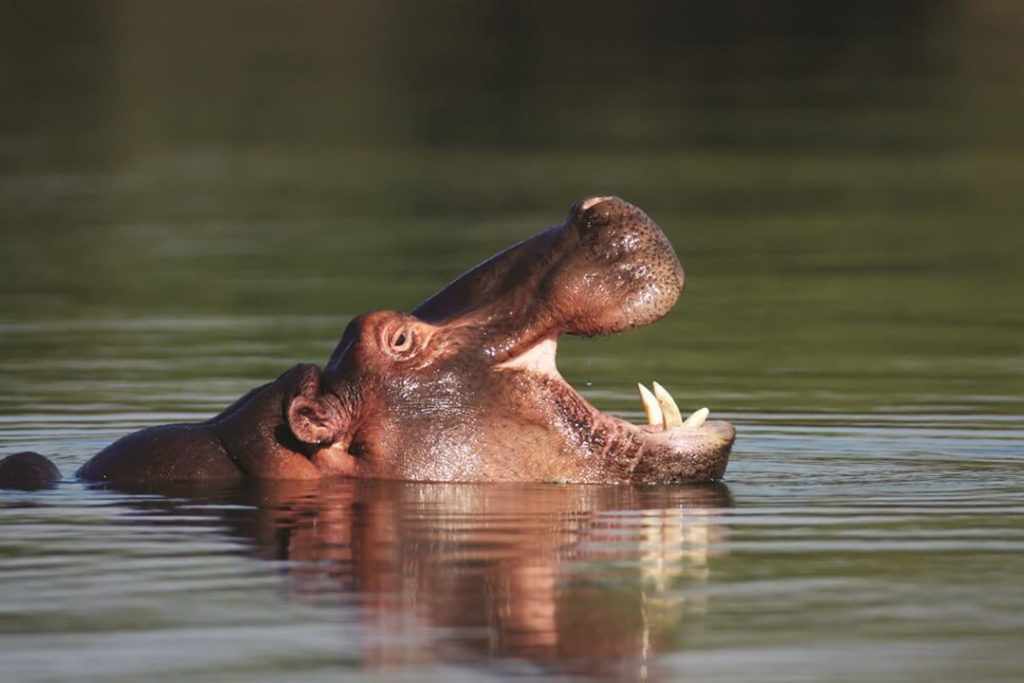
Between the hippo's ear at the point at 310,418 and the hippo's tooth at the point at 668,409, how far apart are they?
1.23 meters

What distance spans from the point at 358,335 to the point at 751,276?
944cm

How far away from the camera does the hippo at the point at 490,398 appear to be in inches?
387

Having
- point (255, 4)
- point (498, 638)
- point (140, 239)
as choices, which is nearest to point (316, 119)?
point (140, 239)

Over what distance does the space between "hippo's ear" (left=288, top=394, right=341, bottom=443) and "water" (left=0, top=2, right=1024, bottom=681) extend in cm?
28

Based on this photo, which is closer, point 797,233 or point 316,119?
point 797,233

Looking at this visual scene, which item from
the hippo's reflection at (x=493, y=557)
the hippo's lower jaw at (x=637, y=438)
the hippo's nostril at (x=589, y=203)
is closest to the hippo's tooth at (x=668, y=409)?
the hippo's lower jaw at (x=637, y=438)

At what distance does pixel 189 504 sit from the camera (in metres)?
10.1

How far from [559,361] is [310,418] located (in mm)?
5518

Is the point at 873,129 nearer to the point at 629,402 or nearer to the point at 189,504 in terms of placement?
the point at 629,402

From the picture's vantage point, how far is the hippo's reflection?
7574 millimetres

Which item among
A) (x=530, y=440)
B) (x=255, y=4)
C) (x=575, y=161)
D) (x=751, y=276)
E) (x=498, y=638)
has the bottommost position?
(x=498, y=638)

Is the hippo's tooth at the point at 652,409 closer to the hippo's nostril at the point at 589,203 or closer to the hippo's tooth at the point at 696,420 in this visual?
the hippo's tooth at the point at 696,420

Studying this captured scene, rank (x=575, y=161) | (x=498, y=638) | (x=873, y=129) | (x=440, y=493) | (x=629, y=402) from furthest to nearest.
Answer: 1. (x=873, y=129)
2. (x=575, y=161)
3. (x=629, y=402)
4. (x=440, y=493)
5. (x=498, y=638)

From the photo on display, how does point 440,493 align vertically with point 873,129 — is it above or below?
below
